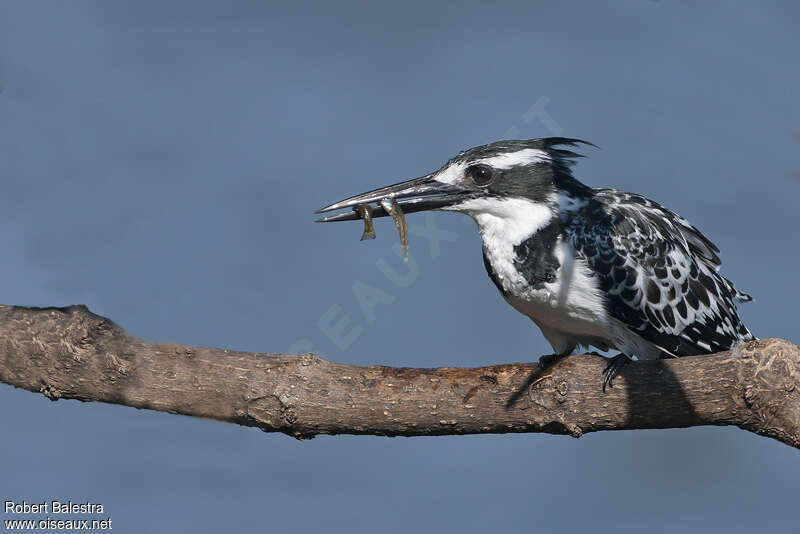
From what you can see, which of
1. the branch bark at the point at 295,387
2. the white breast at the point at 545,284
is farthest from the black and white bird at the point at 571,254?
the branch bark at the point at 295,387

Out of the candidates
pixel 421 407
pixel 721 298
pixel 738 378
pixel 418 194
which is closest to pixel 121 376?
pixel 421 407

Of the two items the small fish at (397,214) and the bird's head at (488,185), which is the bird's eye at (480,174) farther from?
the small fish at (397,214)

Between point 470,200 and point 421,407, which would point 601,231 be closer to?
point 470,200

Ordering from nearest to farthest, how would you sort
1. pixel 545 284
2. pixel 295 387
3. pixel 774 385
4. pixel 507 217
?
1. pixel 774 385
2. pixel 295 387
3. pixel 545 284
4. pixel 507 217

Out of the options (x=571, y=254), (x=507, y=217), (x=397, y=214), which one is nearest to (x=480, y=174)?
(x=507, y=217)

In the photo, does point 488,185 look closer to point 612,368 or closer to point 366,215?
point 366,215

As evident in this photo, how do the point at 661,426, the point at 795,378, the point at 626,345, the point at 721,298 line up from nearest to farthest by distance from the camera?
the point at 795,378 → the point at 661,426 → the point at 626,345 → the point at 721,298

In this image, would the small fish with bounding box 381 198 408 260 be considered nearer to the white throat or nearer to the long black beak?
the long black beak
